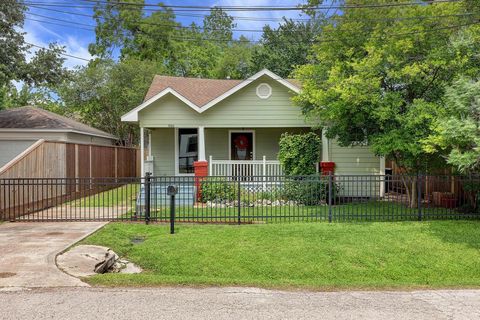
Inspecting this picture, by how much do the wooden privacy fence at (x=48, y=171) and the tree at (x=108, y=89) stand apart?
9.36 metres

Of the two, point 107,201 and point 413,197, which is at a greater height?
point 413,197

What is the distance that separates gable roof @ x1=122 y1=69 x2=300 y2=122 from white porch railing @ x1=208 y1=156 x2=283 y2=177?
210cm

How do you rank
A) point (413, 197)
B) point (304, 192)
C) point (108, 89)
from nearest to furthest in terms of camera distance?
1. point (413, 197)
2. point (304, 192)
3. point (108, 89)

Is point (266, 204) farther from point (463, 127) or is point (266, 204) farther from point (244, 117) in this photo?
point (463, 127)

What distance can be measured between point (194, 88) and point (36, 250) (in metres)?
10.9

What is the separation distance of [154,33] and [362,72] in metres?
29.7

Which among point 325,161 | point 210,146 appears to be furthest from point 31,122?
point 325,161

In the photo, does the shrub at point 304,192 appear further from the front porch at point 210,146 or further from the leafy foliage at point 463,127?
the leafy foliage at point 463,127

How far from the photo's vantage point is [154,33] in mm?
35406

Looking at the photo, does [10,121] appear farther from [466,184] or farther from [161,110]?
[466,184]

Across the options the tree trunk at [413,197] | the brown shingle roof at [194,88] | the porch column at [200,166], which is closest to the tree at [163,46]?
the brown shingle roof at [194,88]

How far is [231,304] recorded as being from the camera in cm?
459

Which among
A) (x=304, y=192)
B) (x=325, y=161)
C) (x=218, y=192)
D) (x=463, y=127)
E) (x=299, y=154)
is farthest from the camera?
(x=325, y=161)

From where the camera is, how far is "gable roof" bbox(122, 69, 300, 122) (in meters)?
13.6
